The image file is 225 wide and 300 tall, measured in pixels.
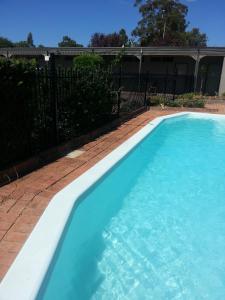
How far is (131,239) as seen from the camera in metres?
3.75

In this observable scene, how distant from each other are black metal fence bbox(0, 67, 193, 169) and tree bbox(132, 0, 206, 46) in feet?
125

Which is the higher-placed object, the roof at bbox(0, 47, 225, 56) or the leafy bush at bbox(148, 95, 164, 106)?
the roof at bbox(0, 47, 225, 56)

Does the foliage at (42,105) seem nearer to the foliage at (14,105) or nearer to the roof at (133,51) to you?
the foliage at (14,105)

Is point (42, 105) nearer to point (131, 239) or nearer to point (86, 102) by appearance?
point (86, 102)

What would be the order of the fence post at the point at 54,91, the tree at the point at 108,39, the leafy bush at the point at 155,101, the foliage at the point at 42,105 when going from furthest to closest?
the tree at the point at 108,39 < the leafy bush at the point at 155,101 < the fence post at the point at 54,91 < the foliage at the point at 42,105

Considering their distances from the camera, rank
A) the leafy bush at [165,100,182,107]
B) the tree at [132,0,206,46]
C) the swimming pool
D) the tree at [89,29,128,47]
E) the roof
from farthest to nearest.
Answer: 1. the tree at [89,29,128,47]
2. the tree at [132,0,206,46]
3. the roof
4. the leafy bush at [165,100,182,107]
5. the swimming pool

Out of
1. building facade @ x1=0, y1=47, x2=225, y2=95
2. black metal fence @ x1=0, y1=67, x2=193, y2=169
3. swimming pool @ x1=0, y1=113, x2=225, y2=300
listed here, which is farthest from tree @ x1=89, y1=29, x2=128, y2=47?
swimming pool @ x1=0, y1=113, x2=225, y2=300

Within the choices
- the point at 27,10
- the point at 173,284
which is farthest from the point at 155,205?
the point at 27,10

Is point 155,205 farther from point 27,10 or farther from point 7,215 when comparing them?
point 27,10

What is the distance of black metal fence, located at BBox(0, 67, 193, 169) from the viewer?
444 centimetres

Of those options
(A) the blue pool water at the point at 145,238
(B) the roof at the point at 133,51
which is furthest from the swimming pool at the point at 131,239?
(B) the roof at the point at 133,51

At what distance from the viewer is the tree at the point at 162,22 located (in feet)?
143

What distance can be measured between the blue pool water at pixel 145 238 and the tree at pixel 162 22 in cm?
4033

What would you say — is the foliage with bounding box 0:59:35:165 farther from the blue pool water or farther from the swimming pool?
the blue pool water
